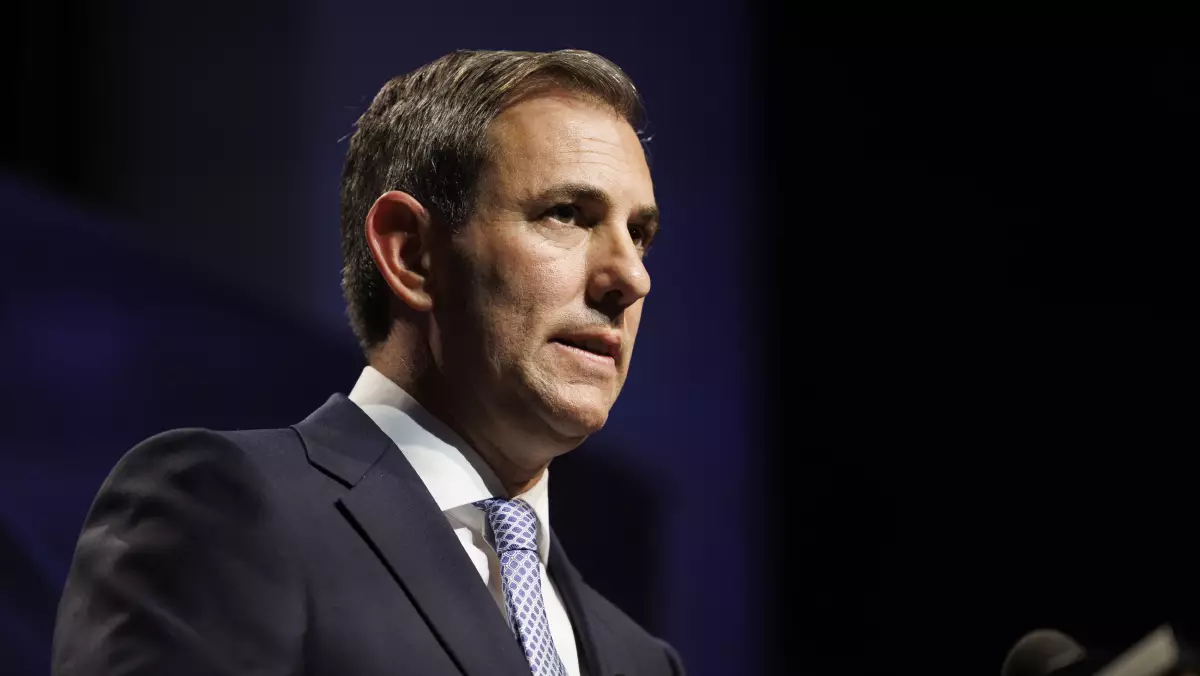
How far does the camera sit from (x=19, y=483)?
76.4 inches

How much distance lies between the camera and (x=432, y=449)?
170 cm

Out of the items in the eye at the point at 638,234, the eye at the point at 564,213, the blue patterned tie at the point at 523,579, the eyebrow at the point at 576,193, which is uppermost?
the eyebrow at the point at 576,193

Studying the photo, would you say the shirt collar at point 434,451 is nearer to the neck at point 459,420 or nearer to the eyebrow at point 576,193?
the neck at point 459,420

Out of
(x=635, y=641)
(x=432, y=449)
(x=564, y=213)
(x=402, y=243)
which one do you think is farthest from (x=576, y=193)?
(x=635, y=641)

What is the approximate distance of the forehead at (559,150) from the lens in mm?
1715

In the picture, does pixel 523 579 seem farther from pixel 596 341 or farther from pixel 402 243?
pixel 402 243

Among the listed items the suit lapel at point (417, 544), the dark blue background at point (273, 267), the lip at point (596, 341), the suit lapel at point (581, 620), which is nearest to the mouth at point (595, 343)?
the lip at point (596, 341)

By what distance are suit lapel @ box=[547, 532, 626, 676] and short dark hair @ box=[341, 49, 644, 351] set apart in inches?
16.9

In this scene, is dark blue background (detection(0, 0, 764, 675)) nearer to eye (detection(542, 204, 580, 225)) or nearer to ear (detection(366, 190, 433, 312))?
ear (detection(366, 190, 433, 312))

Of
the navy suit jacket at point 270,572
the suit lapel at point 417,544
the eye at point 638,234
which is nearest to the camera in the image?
the navy suit jacket at point 270,572

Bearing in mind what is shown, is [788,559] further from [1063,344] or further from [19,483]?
[19,483]

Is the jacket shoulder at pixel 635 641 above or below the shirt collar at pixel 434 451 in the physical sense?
below

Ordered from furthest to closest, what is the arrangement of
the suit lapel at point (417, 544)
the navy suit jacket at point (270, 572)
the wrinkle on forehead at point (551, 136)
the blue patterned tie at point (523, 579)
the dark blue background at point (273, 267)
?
the dark blue background at point (273, 267) → the wrinkle on forehead at point (551, 136) → the blue patterned tie at point (523, 579) → the suit lapel at point (417, 544) → the navy suit jacket at point (270, 572)

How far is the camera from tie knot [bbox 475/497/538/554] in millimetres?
1682
